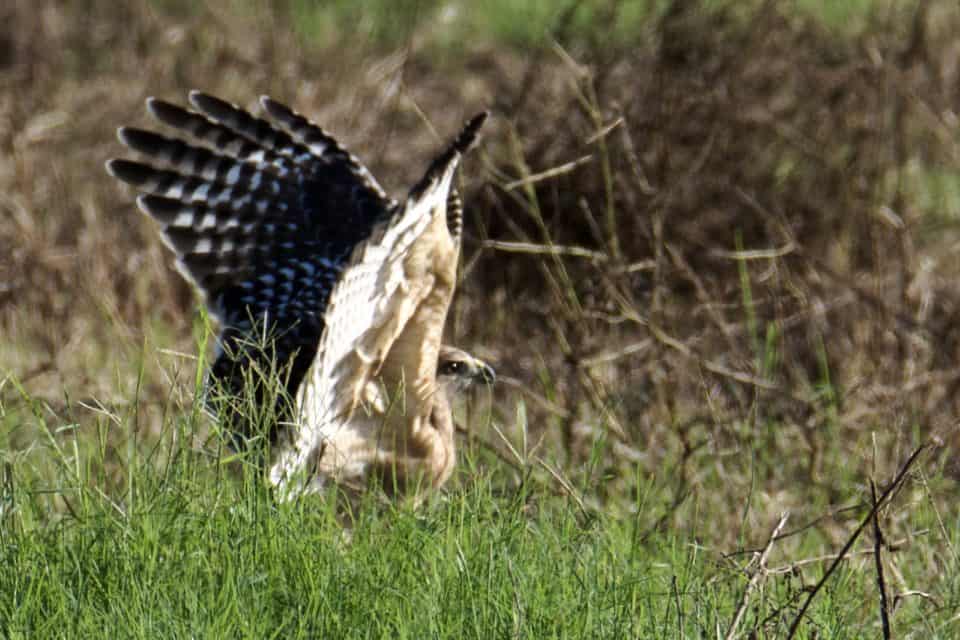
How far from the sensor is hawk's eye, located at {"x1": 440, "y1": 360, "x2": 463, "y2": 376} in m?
4.98

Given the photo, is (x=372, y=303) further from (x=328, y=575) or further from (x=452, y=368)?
(x=328, y=575)

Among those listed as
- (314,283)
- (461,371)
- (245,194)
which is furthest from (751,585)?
(245,194)

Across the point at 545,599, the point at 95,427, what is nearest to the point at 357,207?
the point at 95,427

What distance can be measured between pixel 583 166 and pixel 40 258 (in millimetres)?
2629

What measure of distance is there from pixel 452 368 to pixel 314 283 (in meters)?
0.58

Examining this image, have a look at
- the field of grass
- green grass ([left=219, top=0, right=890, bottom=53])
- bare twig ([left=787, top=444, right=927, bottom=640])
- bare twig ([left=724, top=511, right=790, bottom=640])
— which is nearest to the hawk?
the field of grass

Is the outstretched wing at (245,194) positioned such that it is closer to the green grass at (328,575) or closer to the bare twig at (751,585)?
the green grass at (328,575)

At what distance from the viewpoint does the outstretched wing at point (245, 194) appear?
5336 mm

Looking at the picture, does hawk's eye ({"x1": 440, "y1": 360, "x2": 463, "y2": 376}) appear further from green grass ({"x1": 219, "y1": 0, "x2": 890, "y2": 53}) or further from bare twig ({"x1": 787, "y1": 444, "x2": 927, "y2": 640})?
green grass ({"x1": 219, "y1": 0, "x2": 890, "y2": 53})

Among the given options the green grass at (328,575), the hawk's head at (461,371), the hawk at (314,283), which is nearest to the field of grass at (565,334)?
the green grass at (328,575)

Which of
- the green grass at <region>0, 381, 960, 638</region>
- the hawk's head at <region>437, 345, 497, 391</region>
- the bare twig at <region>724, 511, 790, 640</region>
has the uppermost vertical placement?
the bare twig at <region>724, 511, 790, 640</region>

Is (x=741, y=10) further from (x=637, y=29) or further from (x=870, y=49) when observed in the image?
(x=870, y=49)

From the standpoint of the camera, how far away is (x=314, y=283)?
5.17 m

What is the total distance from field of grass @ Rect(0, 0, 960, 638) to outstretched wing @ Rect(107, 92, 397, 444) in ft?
1.28
